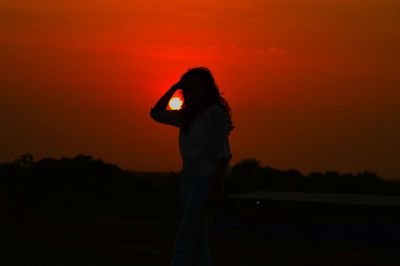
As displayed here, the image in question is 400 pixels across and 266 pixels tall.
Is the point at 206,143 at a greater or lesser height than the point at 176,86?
lesser

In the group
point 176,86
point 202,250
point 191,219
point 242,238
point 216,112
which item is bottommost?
point 242,238

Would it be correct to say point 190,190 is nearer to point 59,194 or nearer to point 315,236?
point 315,236

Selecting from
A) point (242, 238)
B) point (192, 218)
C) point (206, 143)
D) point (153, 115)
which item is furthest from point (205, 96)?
point (242, 238)

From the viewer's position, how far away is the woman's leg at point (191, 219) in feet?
19.7

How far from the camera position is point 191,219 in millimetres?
6012

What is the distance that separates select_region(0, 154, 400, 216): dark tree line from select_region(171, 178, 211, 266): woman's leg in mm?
48704

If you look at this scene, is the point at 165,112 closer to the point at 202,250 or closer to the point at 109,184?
the point at 202,250

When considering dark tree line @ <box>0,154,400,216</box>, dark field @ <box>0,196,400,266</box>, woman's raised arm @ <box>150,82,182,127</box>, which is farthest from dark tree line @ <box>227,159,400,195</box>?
woman's raised arm @ <box>150,82,182,127</box>

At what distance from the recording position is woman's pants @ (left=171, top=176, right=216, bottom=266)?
19.7ft

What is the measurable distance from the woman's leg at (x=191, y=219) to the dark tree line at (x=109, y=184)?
4870 centimetres

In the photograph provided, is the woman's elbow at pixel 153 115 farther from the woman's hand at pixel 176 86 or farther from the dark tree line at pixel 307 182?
the dark tree line at pixel 307 182

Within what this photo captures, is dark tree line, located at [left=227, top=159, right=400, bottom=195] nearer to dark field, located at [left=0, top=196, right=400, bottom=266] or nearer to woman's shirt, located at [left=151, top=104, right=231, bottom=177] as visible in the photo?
dark field, located at [left=0, top=196, right=400, bottom=266]

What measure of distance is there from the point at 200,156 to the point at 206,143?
11cm

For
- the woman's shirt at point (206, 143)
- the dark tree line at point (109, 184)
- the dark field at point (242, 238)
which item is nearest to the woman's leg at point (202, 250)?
the woman's shirt at point (206, 143)
